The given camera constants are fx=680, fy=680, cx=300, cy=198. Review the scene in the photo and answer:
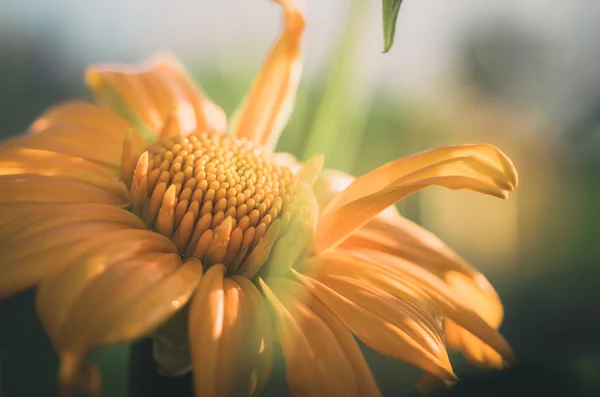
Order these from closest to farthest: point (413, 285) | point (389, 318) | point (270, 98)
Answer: point (389, 318), point (413, 285), point (270, 98)


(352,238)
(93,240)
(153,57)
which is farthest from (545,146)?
(93,240)

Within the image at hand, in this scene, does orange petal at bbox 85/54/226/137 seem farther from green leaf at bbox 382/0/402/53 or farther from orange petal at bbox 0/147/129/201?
green leaf at bbox 382/0/402/53

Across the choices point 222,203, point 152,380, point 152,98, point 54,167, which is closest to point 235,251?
point 222,203

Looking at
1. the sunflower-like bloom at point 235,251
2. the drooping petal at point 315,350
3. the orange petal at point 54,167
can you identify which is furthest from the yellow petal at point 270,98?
the drooping petal at point 315,350

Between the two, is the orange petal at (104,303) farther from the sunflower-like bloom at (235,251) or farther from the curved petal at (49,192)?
the curved petal at (49,192)

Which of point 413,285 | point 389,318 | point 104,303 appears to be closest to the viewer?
point 104,303

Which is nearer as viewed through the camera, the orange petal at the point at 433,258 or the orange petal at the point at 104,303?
the orange petal at the point at 104,303

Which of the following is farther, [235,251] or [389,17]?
[235,251]

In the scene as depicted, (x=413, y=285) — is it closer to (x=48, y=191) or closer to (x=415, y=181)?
(x=415, y=181)
